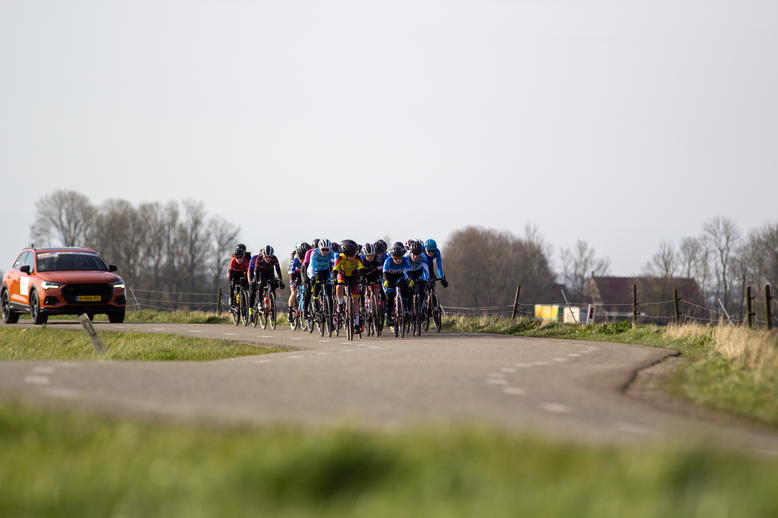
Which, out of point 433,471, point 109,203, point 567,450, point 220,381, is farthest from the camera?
point 109,203

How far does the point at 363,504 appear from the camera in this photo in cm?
392

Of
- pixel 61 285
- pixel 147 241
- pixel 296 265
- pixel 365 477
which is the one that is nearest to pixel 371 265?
pixel 296 265

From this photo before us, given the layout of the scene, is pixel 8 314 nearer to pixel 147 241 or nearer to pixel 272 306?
pixel 272 306

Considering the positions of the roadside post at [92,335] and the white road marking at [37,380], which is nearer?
the white road marking at [37,380]

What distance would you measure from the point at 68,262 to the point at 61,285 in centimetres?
161

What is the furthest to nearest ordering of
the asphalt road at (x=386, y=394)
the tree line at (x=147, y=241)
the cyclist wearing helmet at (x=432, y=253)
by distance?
the tree line at (x=147, y=241) → the cyclist wearing helmet at (x=432, y=253) → the asphalt road at (x=386, y=394)

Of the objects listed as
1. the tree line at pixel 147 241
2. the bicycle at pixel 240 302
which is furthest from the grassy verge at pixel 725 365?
the tree line at pixel 147 241

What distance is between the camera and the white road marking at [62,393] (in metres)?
6.92

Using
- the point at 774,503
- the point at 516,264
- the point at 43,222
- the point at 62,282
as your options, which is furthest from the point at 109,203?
the point at 774,503

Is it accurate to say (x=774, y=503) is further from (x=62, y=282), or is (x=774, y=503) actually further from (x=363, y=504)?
(x=62, y=282)

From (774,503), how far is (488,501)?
4.49 feet

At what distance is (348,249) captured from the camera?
17203 mm

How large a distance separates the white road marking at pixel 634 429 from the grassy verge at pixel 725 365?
155 centimetres

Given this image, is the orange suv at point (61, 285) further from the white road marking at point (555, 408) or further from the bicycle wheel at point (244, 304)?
the white road marking at point (555, 408)
